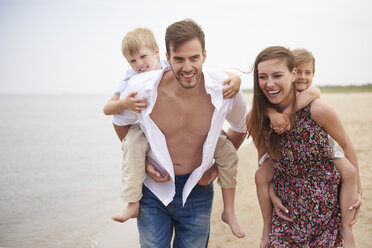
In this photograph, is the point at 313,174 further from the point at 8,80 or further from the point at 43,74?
the point at 8,80

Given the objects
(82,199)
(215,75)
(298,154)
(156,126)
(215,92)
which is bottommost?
(82,199)

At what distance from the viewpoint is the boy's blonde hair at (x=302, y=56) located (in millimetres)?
2666

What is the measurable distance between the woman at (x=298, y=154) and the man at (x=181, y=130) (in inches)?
12.4

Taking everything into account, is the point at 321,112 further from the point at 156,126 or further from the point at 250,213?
the point at 250,213

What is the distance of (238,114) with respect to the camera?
106 inches

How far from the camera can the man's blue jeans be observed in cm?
265

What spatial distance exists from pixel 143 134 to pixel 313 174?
51.5 inches

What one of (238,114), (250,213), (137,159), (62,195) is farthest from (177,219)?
(62,195)

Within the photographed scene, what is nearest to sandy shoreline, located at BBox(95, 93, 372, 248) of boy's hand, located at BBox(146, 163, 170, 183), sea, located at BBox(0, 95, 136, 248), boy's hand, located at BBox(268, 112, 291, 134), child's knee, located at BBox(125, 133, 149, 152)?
sea, located at BBox(0, 95, 136, 248)

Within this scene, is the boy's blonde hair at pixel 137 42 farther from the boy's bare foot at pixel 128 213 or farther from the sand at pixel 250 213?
the sand at pixel 250 213

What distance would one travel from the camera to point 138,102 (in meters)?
2.44

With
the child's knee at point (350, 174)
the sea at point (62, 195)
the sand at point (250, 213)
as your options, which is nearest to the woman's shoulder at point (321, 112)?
the child's knee at point (350, 174)

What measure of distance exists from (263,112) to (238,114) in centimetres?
30

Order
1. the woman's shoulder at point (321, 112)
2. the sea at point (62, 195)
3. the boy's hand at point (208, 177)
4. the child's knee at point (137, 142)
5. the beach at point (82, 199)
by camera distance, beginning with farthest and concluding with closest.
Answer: the sea at point (62, 195)
the beach at point (82, 199)
the boy's hand at point (208, 177)
the child's knee at point (137, 142)
the woman's shoulder at point (321, 112)
